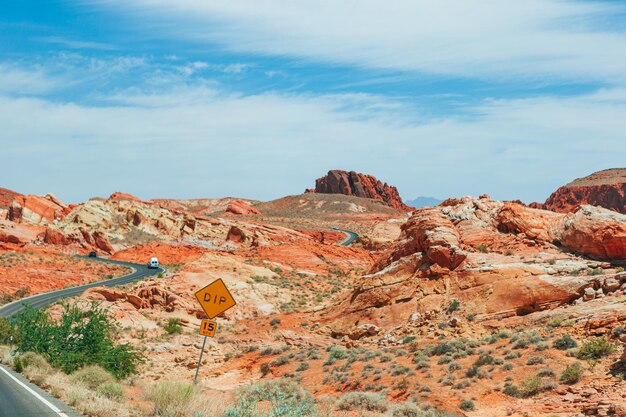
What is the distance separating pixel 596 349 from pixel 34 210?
81.4 meters

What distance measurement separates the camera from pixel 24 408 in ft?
43.4

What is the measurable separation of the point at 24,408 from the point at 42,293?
128 feet

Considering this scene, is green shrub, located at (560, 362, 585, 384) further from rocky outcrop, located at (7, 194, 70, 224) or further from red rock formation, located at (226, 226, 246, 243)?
rocky outcrop, located at (7, 194, 70, 224)

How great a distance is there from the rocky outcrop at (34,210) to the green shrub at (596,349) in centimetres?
7798

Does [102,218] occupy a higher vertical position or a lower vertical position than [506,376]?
higher

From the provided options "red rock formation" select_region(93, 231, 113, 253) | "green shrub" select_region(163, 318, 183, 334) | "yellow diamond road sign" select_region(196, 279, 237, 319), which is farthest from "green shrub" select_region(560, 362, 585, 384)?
"red rock formation" select_region(93, 231, 113, 253)

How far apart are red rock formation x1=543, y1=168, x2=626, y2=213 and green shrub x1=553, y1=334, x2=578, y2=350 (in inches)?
5957

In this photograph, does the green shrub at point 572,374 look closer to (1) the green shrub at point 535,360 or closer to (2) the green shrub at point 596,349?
(2) the green shrub at point 596,349

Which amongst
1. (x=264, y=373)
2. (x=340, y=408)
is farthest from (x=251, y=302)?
(x=340, y=408)

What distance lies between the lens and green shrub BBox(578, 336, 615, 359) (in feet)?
61.8

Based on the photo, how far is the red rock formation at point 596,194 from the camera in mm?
170750

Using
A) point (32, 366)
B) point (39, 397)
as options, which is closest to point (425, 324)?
point (32, 366)

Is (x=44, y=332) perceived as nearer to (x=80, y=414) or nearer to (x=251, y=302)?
(x=80, y=414)

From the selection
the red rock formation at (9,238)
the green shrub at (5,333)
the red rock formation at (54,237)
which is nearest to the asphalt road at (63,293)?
the green shrub at (5,333)
